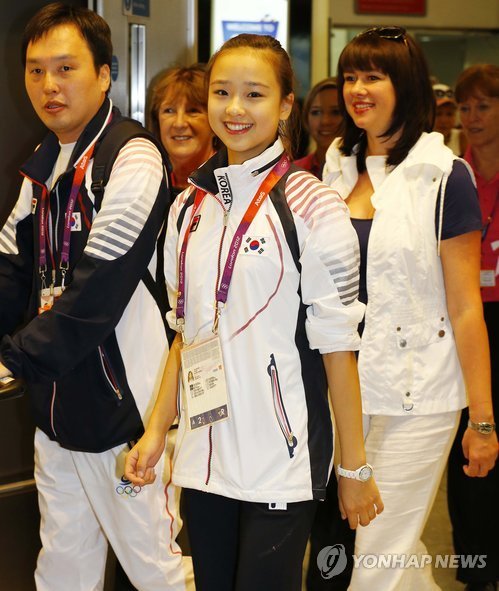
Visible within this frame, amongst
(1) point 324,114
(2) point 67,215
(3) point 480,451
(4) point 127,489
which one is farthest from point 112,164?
(1) point 324,114

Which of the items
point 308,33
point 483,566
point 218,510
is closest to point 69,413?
point 218,510

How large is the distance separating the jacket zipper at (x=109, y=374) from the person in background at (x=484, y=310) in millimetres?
1430

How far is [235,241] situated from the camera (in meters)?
1.88

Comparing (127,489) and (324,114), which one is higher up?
(324,114)

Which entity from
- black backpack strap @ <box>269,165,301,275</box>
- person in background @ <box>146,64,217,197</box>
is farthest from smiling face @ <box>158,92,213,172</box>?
black backpack strap @ <box>269,165,301,275</box>

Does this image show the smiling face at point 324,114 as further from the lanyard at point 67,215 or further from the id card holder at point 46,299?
the id card holder at point 46,299

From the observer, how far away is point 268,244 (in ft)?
6.09

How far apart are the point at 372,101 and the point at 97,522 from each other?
4.65ft

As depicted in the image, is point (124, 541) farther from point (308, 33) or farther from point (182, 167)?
point (308, 33)

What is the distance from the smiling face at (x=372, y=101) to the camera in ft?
8.29

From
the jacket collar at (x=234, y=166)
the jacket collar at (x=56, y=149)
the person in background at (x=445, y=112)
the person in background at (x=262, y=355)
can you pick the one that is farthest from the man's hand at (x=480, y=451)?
the person in background at (x=445, y=112)

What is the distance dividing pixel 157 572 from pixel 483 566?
4.01ft

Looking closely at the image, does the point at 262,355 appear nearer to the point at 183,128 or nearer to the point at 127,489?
the point at 127,489

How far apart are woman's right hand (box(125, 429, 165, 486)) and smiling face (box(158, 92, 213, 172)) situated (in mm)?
1386
